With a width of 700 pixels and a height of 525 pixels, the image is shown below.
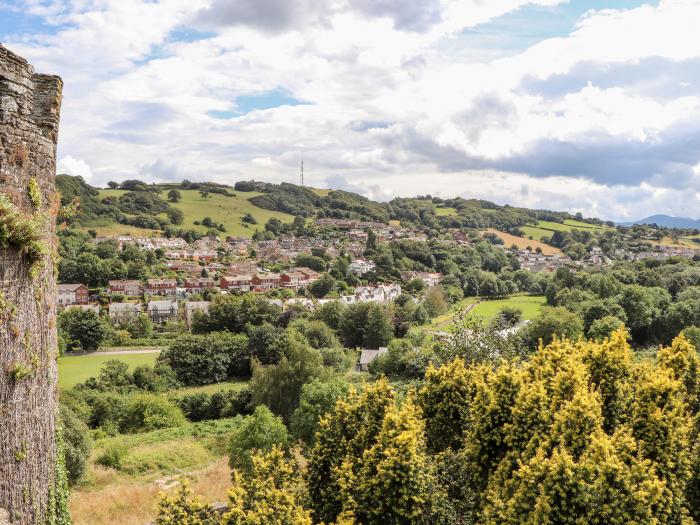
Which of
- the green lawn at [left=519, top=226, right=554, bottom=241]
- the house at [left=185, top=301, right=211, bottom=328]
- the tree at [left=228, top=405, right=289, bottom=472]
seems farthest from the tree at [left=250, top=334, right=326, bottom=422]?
the green lawn at [left=519, top=226, right=554, bottom=241]

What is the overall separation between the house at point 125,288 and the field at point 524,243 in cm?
9283

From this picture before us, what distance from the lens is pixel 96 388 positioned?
37.6m

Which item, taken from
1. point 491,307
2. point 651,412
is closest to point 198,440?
point 651,412

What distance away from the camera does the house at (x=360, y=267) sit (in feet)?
309

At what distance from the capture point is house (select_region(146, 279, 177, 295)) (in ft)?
254

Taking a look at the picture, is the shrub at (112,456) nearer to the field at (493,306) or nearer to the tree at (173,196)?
the field at (493,306)

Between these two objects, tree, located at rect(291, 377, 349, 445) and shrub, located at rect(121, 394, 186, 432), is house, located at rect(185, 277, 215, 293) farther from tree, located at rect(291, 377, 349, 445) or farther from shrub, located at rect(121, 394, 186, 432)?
tree, located at rect(291, 377, 349, 445)

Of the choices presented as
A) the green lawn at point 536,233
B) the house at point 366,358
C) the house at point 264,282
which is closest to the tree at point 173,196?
the house at point 264,282

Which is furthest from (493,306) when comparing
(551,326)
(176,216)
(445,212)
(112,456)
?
(445,212)

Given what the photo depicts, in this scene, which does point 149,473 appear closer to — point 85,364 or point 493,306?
point 85,364

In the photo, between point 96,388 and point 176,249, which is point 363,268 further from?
point 96,388

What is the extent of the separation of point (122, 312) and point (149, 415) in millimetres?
36590

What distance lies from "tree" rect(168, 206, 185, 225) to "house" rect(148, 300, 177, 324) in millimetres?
54760

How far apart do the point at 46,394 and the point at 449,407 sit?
8568mm
